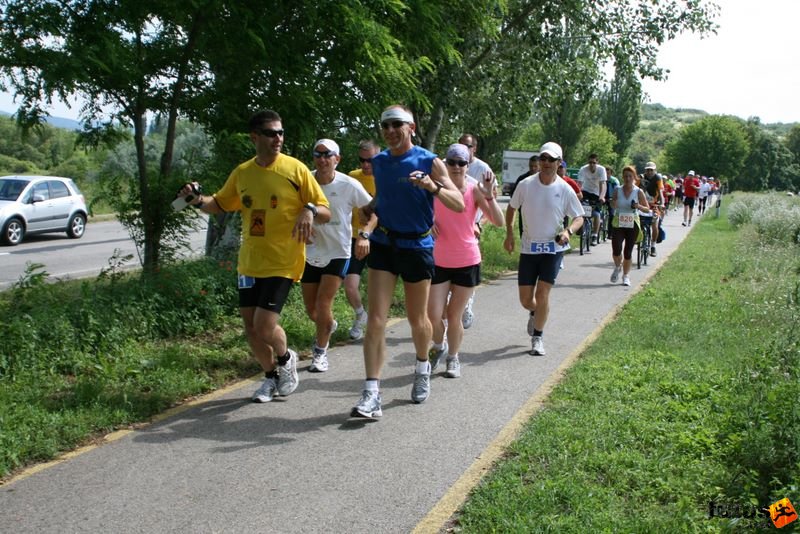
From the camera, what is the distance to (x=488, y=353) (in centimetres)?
833

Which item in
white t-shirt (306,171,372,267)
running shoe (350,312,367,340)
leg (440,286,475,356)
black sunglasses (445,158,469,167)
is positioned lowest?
running shoe (350,312,367,340)

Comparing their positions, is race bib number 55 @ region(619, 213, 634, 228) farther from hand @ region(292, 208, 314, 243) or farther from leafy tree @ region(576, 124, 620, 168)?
leafy tree @ region(576, 124, 620, 168)

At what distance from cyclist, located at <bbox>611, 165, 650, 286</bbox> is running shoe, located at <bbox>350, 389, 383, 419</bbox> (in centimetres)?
862

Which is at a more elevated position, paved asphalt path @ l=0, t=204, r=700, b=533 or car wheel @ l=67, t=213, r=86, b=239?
car wheel @ l=67, t=213, r=86, b=239

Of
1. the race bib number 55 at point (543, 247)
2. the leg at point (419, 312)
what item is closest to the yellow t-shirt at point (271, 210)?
the leg at point (419, 312)

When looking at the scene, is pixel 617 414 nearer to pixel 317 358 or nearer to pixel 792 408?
pixel 792 408

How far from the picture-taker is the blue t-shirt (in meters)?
5.86

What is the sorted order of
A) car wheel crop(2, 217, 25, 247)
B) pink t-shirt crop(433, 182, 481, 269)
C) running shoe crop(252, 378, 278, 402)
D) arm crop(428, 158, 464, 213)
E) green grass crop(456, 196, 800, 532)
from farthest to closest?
car wheel crop(2, 217, 25, 247)
pink t-shirt crop(433, 182, 481, 269)
running shoe crop(252, 378, 278, 402)
arm crop(428, 158, 464, 213)
green grass crop(456, 196, 800, 532)

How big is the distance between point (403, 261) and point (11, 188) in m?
18.2

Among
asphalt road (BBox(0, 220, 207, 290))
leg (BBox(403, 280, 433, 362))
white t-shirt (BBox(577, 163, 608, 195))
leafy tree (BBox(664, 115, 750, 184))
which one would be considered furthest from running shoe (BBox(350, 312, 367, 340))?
leafy tree (BBox(664, 115, 750, 184))

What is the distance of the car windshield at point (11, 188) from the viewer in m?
20.7

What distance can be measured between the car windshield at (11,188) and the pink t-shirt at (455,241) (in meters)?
16.8

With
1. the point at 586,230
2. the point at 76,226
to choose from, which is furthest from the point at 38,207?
the point at 586,230

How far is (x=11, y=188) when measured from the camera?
21.0 meters
